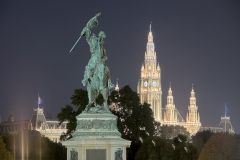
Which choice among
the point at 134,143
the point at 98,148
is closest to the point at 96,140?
the point at 98,148

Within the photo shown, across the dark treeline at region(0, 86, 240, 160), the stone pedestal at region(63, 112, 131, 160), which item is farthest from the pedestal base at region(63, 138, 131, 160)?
the dark treeline at region(0, 86, 240, 160)

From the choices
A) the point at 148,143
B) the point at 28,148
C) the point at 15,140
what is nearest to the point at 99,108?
the point at 148,143

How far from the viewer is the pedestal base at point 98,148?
45688 mm

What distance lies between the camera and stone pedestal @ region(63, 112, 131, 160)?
150ft

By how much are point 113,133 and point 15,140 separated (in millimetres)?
47975

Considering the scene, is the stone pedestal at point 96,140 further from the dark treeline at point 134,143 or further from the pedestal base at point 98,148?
the dark treeline at point 134,143

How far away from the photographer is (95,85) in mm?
48156

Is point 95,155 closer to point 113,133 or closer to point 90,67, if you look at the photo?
point 113,133

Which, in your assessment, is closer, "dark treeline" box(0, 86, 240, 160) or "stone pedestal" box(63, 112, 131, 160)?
"stone pedestal" box(63, 112, 131, 160)

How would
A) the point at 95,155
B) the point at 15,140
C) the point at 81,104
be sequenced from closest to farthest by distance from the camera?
1. the point at 95,155
2. the point at 81,104
3. the point at 15,140

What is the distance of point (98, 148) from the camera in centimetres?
4578

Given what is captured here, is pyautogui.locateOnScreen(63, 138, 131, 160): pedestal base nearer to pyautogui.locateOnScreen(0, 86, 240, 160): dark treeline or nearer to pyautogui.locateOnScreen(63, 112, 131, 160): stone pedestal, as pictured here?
pyautogui.locateOnScreen(63, 112, 131, 160): stone pedestal

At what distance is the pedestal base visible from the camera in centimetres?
4569

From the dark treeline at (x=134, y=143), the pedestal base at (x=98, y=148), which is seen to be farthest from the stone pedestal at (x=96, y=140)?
the dark treeline at (x=134, y=143)
